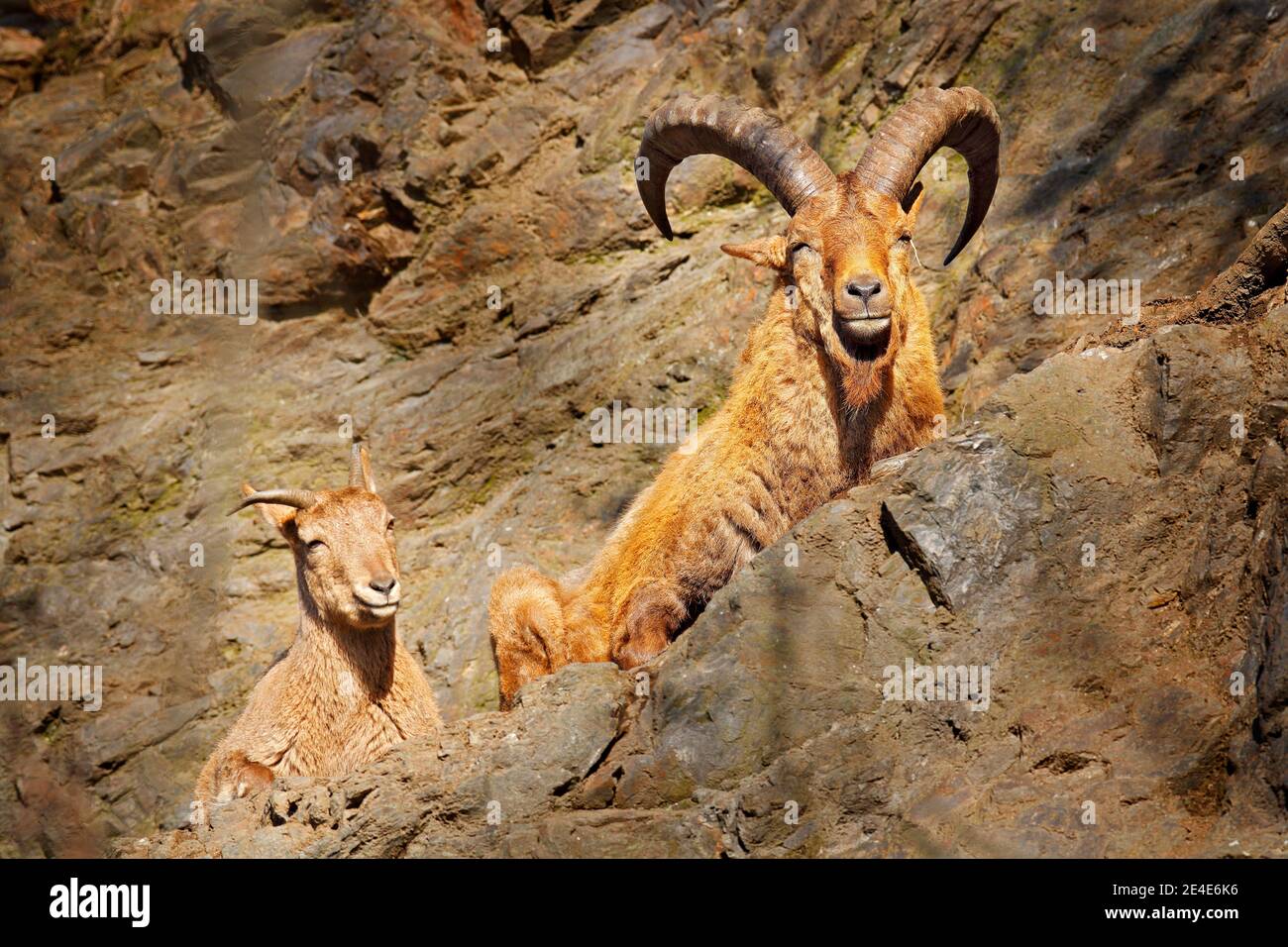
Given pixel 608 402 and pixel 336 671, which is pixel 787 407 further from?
pixel 608 402

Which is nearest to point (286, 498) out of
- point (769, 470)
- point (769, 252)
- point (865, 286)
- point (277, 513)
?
point (277, 513)

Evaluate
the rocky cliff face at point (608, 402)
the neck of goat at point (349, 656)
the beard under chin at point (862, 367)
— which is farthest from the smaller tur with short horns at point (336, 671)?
the beard under chin at point (862, 367)

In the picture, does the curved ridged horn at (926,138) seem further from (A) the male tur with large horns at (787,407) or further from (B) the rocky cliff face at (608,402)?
(B) the rocky cliff face at (608,402)

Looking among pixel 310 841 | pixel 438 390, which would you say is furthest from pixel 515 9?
pixel 310 841

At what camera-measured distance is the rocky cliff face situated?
25.5ft

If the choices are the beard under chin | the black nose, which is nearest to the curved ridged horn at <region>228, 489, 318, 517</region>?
the beard under chin

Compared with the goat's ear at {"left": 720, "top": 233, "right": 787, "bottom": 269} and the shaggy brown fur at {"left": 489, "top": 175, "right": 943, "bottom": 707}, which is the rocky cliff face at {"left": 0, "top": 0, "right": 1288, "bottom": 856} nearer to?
the shaggy brown fur at {"left": 489, "top": 175, "right": 943, "bottom": 707}

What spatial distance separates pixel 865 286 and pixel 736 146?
178cm

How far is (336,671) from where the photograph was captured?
1077 cm

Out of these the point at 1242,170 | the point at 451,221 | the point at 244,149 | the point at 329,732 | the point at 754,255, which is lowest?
the point at 329,732

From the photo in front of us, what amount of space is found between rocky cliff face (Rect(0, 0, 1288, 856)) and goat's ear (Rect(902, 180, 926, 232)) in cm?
114

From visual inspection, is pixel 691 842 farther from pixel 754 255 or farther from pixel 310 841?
pixel 754 255

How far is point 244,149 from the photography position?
16.9 metres
